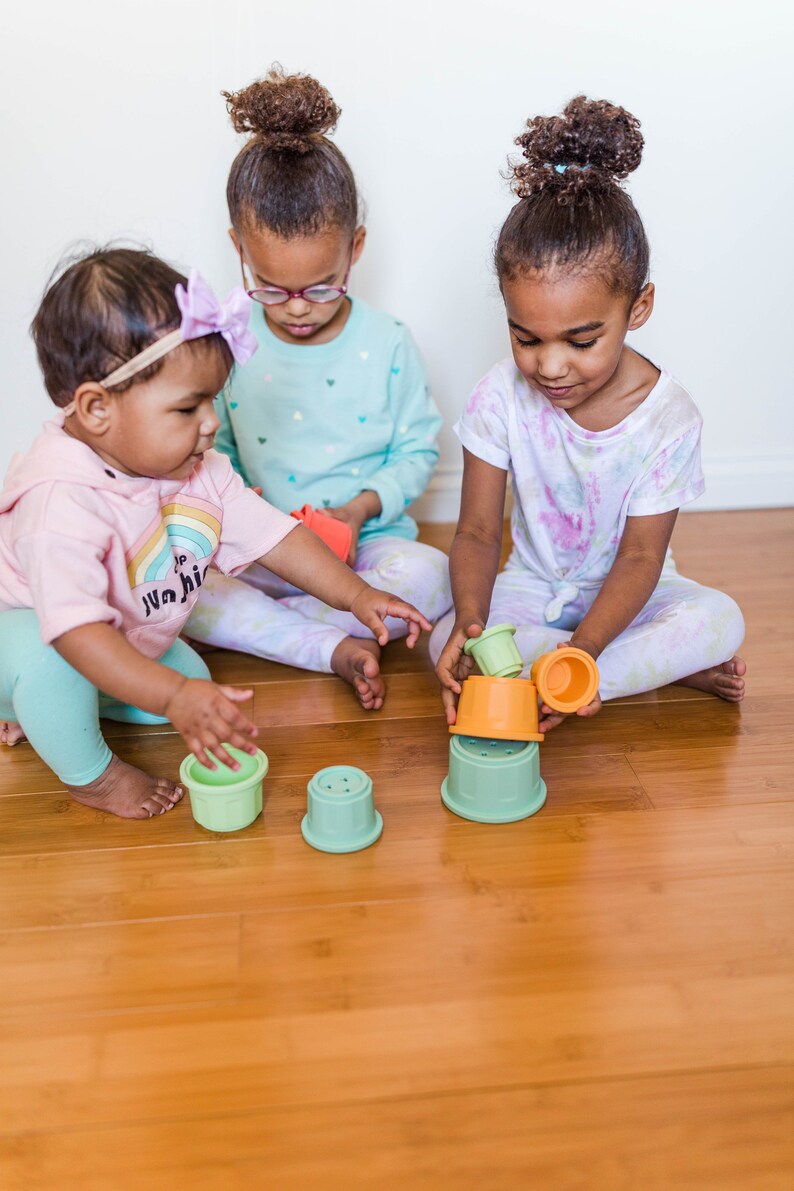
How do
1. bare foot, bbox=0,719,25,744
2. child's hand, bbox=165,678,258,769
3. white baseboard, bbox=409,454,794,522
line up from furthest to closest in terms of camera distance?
white baseboard, bbox=409,454,794,522, bare foot, bbox=0,719,25,744, child's hand, bbox=165,678,258,769

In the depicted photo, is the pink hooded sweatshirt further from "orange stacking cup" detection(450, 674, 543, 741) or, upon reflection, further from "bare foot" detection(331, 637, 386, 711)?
"orange stacking cup" detection(450, 674, 543, 741)

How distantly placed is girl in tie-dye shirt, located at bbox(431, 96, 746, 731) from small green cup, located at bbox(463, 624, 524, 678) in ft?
0.21

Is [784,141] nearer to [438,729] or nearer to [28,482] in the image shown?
[438,729]

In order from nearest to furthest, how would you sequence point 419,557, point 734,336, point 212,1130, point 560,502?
point 212,1130 < point 560,502 < point 419,557 < point 734,336

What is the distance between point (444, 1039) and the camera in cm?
91

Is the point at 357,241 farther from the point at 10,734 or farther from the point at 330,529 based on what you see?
the point at 10,734

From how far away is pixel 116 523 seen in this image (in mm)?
1176

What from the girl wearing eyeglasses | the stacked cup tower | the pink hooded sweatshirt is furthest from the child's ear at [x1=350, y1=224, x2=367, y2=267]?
the stacked cup tower

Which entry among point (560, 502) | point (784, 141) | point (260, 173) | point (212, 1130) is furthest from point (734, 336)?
point (212, 1130)

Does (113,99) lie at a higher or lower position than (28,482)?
higher

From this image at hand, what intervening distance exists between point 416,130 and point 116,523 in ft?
3.25

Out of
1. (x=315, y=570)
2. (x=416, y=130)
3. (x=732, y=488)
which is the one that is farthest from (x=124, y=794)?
(x=732, y=488)

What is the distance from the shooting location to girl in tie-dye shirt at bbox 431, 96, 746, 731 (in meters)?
1.22

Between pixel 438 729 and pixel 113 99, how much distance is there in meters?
1.15
